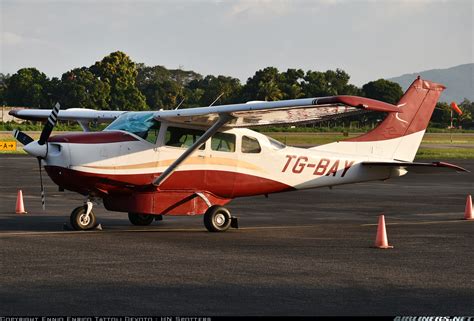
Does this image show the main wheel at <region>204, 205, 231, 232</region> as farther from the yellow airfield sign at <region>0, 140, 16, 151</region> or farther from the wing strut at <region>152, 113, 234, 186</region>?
the yellow airfield sign at <region>0, 140, 16, 151</region>

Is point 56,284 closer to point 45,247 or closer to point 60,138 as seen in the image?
point 45,247

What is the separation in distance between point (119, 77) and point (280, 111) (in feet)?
323

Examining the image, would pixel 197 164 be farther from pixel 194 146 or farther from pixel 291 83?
pixel 291 83

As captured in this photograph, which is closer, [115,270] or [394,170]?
[115,270]

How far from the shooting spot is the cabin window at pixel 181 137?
54.2 ft

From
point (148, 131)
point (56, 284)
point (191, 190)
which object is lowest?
point (56, 284)

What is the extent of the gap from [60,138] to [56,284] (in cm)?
588

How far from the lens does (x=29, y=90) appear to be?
4336 inches

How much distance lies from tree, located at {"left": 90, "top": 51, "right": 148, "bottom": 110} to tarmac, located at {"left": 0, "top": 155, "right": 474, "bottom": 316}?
8476 centimetres

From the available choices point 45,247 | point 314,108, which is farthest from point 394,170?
point 45,247

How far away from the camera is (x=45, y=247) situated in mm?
13680

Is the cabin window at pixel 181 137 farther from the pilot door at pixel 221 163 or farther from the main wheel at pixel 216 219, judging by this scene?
the main wheel at pixel 216 219

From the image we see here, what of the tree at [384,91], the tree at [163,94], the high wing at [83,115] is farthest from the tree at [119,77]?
the high wing at [83,115]

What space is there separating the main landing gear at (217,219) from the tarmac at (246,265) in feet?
0.61
